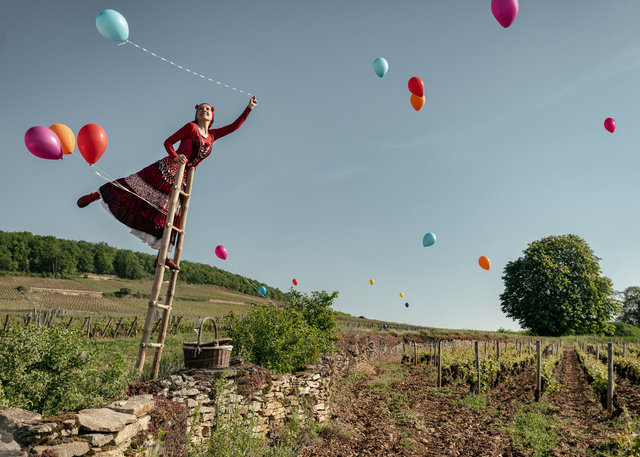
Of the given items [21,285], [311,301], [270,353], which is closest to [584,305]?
[311,301]

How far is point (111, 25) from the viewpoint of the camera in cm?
435

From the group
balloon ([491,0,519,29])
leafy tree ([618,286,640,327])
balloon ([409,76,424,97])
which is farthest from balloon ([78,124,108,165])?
leafy tree ([618,286,640,327])

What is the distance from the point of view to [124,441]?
3461mm

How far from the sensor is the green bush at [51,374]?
12.0 feet

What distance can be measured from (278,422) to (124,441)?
10.9ft

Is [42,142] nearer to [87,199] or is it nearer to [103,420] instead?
[87,199]

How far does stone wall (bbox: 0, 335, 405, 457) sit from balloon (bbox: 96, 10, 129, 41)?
12.9ft

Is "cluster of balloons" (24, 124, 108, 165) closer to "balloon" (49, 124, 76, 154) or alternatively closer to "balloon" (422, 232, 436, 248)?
"balloon" (49, 124, 76, 154)

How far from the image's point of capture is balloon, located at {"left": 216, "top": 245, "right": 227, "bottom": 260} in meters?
8.61

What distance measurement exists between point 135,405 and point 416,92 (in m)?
7.35

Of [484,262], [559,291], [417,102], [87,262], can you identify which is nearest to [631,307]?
[559,291]

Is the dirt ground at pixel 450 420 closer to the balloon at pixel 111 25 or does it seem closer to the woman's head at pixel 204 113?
the woman's head at pixel 204 113

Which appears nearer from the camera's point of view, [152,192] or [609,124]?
[152,192]

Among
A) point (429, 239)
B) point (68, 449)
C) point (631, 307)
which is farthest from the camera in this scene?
point (631, 307)
